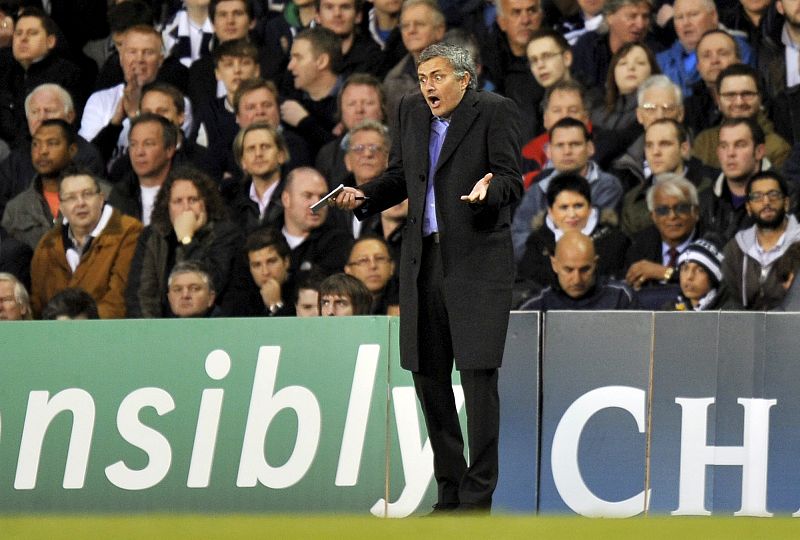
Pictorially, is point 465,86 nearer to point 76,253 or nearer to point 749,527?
point 749,527

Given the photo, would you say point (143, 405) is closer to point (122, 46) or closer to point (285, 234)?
point (285, 234)

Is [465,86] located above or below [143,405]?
above

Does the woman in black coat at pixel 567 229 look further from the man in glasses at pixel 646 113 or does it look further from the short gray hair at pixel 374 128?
the short gray hair at pixel 374 128

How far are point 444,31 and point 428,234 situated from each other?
4519 mm

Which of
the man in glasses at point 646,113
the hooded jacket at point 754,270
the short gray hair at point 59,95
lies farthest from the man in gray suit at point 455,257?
the short gray hair at point 59,95

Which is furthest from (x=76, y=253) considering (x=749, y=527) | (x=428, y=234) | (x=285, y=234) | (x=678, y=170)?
(x=749, y=527)

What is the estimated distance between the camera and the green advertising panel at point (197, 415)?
22.1ft

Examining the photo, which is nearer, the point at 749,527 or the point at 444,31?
the point at 749,527

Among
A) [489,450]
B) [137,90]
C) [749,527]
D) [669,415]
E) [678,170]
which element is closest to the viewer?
[749,527]

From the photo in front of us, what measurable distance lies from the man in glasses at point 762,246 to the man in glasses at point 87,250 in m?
3.67

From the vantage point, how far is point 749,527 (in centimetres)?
351

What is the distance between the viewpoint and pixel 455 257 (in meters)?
5.29

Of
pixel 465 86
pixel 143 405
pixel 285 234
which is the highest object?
pixel 465 86

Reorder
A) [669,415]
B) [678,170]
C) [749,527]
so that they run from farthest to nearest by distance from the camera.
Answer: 1. [678,170]
2. [669,415]
3. [749,527]
